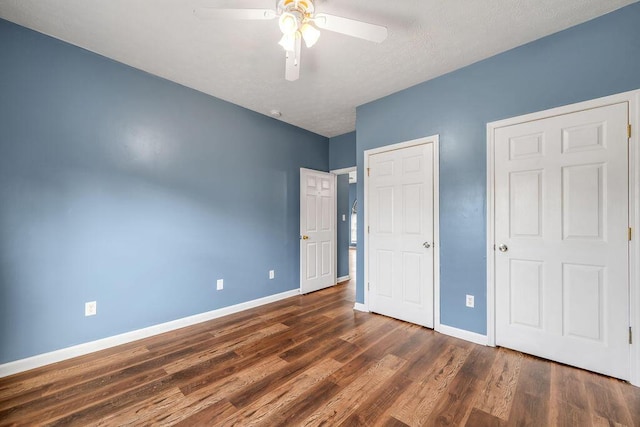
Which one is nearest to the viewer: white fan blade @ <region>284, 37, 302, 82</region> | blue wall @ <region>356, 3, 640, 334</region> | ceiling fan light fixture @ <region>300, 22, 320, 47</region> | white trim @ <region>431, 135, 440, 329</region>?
ceiling fan light fixture @ <region>300, 22, 320, 47</region>

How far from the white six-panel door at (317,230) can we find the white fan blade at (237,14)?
2.69 meters

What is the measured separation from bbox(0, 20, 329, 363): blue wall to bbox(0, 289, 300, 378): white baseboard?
6cm

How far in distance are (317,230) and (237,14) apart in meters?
3.28

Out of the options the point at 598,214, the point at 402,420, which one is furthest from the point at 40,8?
the point at 598,214

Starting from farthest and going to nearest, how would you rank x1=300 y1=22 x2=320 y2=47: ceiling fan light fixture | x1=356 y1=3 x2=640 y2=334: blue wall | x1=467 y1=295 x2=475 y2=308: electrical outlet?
x1=467 y1=295 x2=475 y2=308: electrical outlet < x1=356 y1=3 x2=640 y2=334: blue wall < x1=300 y1=22 x2=320 y2=47: ceiling fan light fixture

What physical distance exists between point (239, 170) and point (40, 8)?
209 cm

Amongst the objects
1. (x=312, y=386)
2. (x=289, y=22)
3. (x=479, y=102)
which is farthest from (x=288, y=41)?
(x=312, y=386)

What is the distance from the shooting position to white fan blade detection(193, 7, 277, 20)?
4.99 ft

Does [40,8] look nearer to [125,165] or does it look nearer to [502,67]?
[125,165]

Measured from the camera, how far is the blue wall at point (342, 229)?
4.95 m

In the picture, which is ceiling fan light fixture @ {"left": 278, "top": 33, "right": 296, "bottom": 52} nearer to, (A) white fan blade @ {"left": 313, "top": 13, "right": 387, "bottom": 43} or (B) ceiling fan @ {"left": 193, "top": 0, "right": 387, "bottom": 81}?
(B) ceiling fan @ {"left": 193, "top": 0, "right": 387, "bottom": 81}

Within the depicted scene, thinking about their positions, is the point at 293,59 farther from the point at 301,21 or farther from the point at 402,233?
the point at 402,233

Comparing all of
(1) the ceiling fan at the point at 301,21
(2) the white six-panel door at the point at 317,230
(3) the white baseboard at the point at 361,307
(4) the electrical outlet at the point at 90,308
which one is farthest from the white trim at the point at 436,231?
(4) the electrical outlet at the point at 90,308

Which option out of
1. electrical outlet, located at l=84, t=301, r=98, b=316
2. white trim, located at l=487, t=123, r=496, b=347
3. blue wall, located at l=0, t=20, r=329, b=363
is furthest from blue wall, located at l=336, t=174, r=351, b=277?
electrical outlet, located at l=84, t=301, r=98, b=316
